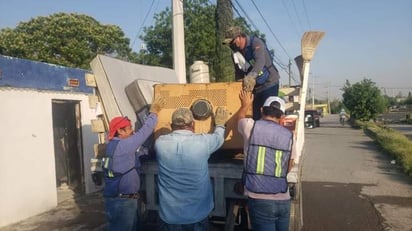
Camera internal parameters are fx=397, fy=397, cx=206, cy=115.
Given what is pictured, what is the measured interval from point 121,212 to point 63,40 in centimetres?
2118

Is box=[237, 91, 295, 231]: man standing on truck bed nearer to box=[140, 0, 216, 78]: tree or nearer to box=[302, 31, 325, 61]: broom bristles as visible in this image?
box=[302, 31, 325, 61]: broom bristles

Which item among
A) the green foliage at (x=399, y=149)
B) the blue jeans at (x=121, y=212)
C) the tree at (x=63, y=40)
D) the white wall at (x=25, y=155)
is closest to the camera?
the blue jeans at (x=121, y=212)

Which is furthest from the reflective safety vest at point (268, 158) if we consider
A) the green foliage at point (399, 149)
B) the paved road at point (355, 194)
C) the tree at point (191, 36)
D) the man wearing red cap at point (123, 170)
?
the tree at point (191, 36)

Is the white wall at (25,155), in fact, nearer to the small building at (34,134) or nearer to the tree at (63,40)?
the small building at (34,134)

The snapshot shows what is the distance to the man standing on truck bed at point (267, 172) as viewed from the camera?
11.0ft

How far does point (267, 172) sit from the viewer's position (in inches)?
132

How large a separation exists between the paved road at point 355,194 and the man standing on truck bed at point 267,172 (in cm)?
300

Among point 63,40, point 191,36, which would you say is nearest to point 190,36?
point 191,36

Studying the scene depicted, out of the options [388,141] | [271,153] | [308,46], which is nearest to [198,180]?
[271,153]

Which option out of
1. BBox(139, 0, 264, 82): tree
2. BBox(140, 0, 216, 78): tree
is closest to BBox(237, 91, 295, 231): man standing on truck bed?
BBox(139, 0, 264, 82): tree

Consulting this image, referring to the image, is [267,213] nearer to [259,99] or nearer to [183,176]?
[183,176]

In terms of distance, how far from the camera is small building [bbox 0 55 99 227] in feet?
22.3

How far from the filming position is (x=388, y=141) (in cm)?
1593

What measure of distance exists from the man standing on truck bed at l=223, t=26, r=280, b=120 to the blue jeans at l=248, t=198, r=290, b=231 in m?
1.43
